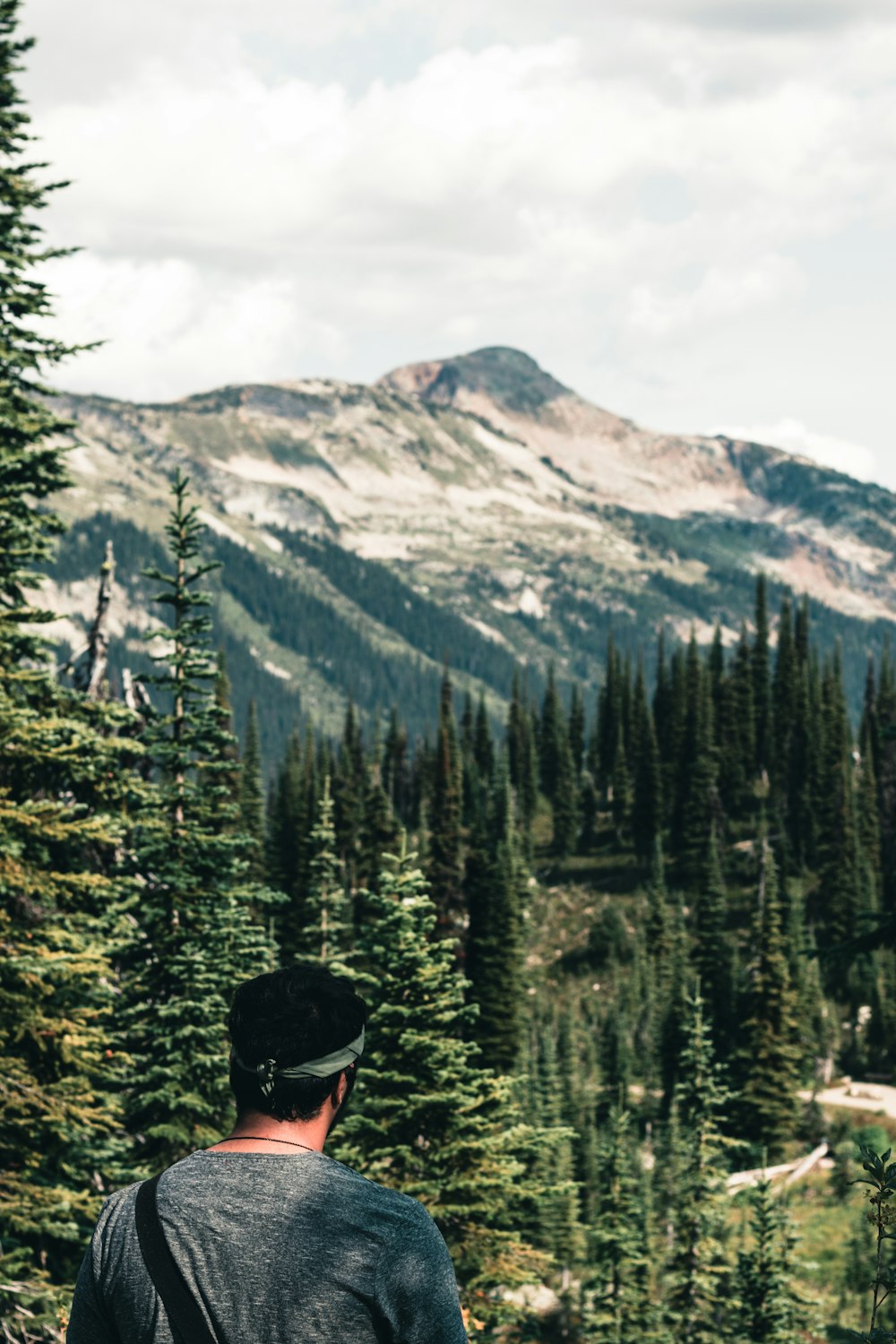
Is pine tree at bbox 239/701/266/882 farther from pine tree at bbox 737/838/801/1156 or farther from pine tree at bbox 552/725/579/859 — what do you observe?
pine tree at bbox 552/725/579/859

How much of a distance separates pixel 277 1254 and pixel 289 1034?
0.61 m

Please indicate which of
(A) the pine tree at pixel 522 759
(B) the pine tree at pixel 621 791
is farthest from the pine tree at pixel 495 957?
(A) the pine tree at pixel 522 759

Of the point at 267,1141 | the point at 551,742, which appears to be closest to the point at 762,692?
the point at 551,742

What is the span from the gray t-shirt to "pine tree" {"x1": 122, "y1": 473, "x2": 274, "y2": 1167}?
16282mm

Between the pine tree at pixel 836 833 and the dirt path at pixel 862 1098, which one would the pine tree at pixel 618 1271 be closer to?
the dirt path at pixel 862 1098

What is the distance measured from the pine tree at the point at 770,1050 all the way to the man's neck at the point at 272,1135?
211 feet

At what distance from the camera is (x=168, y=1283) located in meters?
3.63

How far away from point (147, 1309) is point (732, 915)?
11038cm

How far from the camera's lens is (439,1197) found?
70.4ft

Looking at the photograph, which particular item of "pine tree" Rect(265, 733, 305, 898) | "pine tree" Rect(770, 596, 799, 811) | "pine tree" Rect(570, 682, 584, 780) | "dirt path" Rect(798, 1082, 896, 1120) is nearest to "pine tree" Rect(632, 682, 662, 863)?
"pine tree" Rect(770, 596, 799, 811)

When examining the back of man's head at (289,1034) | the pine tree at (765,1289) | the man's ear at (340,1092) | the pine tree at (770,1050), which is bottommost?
the pine tree at (770,1050)

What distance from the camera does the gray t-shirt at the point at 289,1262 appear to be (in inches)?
141

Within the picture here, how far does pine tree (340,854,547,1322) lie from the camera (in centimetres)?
2106

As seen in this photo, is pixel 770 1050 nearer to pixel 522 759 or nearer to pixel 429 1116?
pixel 429 1116
